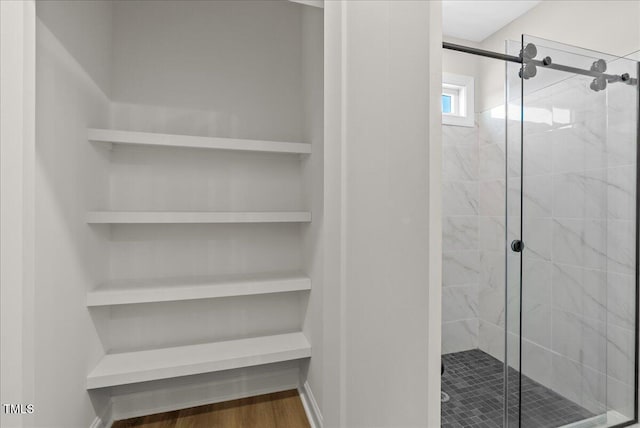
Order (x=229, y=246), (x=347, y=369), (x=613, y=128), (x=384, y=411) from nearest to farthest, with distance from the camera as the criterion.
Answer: (x=384, y=411)
(x=347, y=369)
(x=613, y=128)
(x=229, y=246)

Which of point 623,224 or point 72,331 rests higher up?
point 623,224

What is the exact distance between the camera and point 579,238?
4.50 ft

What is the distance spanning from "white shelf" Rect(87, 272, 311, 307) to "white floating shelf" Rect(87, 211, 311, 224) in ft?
0.95

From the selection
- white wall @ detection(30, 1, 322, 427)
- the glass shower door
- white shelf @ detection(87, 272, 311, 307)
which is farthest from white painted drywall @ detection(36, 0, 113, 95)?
the glass shower door

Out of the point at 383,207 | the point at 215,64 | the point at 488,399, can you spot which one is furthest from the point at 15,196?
the point at 488,399

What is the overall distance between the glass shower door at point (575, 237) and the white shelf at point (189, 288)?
3.23 ft

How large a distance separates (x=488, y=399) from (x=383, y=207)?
56.9 inches

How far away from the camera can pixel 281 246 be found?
1757mm

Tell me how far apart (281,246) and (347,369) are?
857 millimetres

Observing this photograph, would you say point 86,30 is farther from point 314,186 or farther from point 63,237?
point 314,186

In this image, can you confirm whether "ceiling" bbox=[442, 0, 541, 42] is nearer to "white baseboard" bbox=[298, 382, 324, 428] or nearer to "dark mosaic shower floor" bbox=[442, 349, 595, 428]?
"dark mosaic shower floor" bbox=[442, 349, 595, 428]

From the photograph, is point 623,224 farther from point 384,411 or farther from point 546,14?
point 384,411

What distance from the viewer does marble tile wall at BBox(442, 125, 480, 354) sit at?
6.88ft

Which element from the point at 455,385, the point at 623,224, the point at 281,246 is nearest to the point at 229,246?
the point at 281,246
